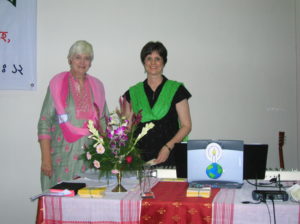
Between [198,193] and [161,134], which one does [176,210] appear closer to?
[198,193]

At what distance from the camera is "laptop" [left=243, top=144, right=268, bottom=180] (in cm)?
165

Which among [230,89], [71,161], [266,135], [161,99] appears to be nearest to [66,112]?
[71,161]

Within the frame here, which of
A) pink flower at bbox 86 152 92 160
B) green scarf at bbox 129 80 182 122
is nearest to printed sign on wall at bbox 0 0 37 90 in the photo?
green scarf at bbox 129 80 182 122

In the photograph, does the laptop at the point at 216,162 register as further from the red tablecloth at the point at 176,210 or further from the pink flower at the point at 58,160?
the pink flower at the point at 58,160

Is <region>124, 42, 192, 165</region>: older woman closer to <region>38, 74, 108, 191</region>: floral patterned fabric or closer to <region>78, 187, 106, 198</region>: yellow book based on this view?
<region>38, 74, 108, 191</region>: floral patterned fabric

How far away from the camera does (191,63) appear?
307 cm

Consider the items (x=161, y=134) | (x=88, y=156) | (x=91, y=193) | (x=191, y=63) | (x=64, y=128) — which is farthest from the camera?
(x=191, y=63)

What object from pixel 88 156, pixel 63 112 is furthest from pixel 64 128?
pixel 88 156

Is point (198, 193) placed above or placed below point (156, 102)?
below

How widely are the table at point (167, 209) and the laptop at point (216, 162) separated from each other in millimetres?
68

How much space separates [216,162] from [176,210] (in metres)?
0.32

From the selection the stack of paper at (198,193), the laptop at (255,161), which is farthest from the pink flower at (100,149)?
the laptop at (255,161)

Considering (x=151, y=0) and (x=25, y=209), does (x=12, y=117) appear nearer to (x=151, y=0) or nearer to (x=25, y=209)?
(x=25, y=209)

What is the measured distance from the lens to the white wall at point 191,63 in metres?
3.03
